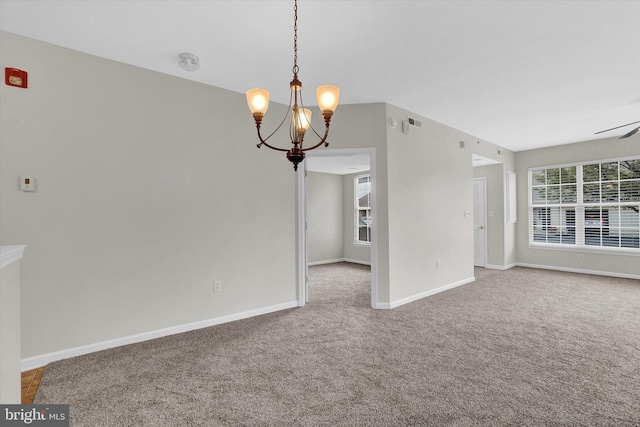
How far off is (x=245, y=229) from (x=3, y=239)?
6.71 ft

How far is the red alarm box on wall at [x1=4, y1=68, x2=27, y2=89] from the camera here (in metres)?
2.50

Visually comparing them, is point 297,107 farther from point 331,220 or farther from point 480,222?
point 480,222

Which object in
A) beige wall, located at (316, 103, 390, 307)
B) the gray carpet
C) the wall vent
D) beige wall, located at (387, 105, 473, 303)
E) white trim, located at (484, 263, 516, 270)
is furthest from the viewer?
white trim, located at (484, 263, 516, 270)

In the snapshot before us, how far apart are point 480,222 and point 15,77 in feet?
25.4

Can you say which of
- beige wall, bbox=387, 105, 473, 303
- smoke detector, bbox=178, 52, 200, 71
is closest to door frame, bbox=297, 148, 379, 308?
beige wall, bbox=387, 105, 473, 303

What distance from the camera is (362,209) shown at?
813 cm

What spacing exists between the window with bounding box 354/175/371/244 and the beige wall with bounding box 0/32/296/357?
4479mm

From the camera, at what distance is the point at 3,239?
2463 millimetres

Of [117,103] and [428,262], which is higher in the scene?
[117,103]

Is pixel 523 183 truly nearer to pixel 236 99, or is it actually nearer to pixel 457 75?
pixel 457 75

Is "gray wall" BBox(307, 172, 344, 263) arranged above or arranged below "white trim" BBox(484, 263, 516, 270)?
above

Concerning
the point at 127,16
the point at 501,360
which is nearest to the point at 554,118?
the point at 501,360

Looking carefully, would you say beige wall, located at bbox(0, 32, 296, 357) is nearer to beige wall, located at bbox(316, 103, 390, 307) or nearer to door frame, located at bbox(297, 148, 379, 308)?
door frame, located at bbox(297, 148, 379, 308)

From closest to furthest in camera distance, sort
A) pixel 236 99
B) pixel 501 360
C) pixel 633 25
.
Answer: pixel 633 25 → pixel 501 360 → pixel 236 99
